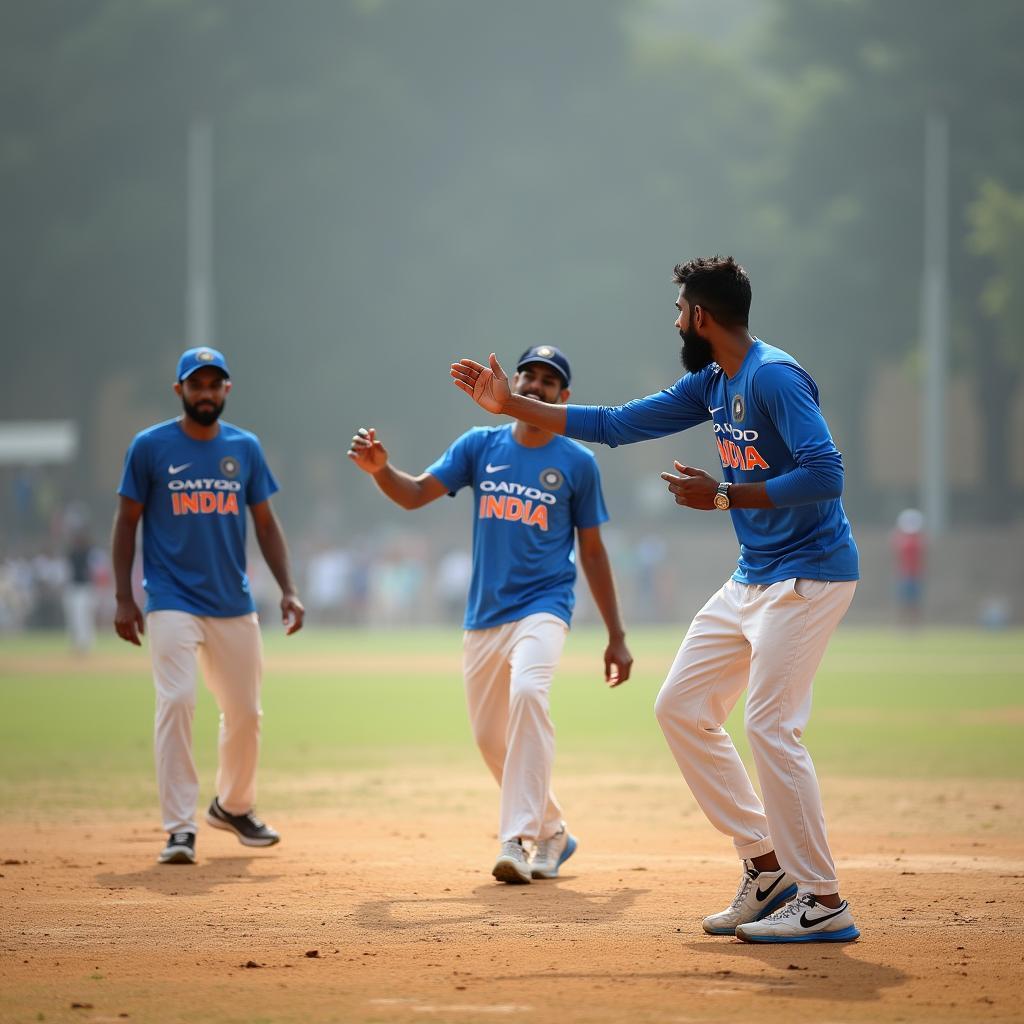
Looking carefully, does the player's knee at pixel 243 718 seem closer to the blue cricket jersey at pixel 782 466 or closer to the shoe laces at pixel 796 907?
the blue cricket jersey at pixel 782 466

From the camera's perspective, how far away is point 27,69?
183 ft

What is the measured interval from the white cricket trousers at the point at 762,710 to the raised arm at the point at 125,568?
3.31m

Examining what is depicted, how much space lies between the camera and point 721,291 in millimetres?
6852

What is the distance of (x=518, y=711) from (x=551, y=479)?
1.22 metres

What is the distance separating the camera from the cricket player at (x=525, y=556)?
8.37 m

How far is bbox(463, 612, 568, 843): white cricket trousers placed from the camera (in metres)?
8.11

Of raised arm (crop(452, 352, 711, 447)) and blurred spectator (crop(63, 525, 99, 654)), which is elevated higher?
raised arm (crop(452, 352, 711, 447))

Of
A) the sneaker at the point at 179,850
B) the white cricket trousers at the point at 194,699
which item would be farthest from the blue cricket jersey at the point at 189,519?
the sneaker at the point at 179,850

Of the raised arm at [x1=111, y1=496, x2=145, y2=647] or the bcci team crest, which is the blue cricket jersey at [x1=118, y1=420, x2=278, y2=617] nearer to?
the raised arm at [x1=111, y1=496, x2=145, y2=647]

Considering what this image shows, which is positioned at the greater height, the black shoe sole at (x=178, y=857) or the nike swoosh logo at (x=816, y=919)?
the nike swoosh logo at (x=816, y=919)

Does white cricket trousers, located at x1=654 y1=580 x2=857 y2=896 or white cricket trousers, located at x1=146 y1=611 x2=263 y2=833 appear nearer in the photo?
white cricket trousers, located at x1=654 y1=580 x2=857 y2=896

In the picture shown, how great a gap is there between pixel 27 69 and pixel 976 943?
179ft

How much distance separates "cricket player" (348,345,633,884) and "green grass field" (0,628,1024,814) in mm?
3707

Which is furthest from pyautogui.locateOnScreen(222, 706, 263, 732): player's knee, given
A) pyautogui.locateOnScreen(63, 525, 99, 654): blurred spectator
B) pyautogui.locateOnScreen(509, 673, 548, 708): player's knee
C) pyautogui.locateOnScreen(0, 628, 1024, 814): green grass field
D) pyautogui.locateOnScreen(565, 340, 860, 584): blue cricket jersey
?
pyautogui.locateOnScreen(63, 525, 99, 654): blurred spectator
